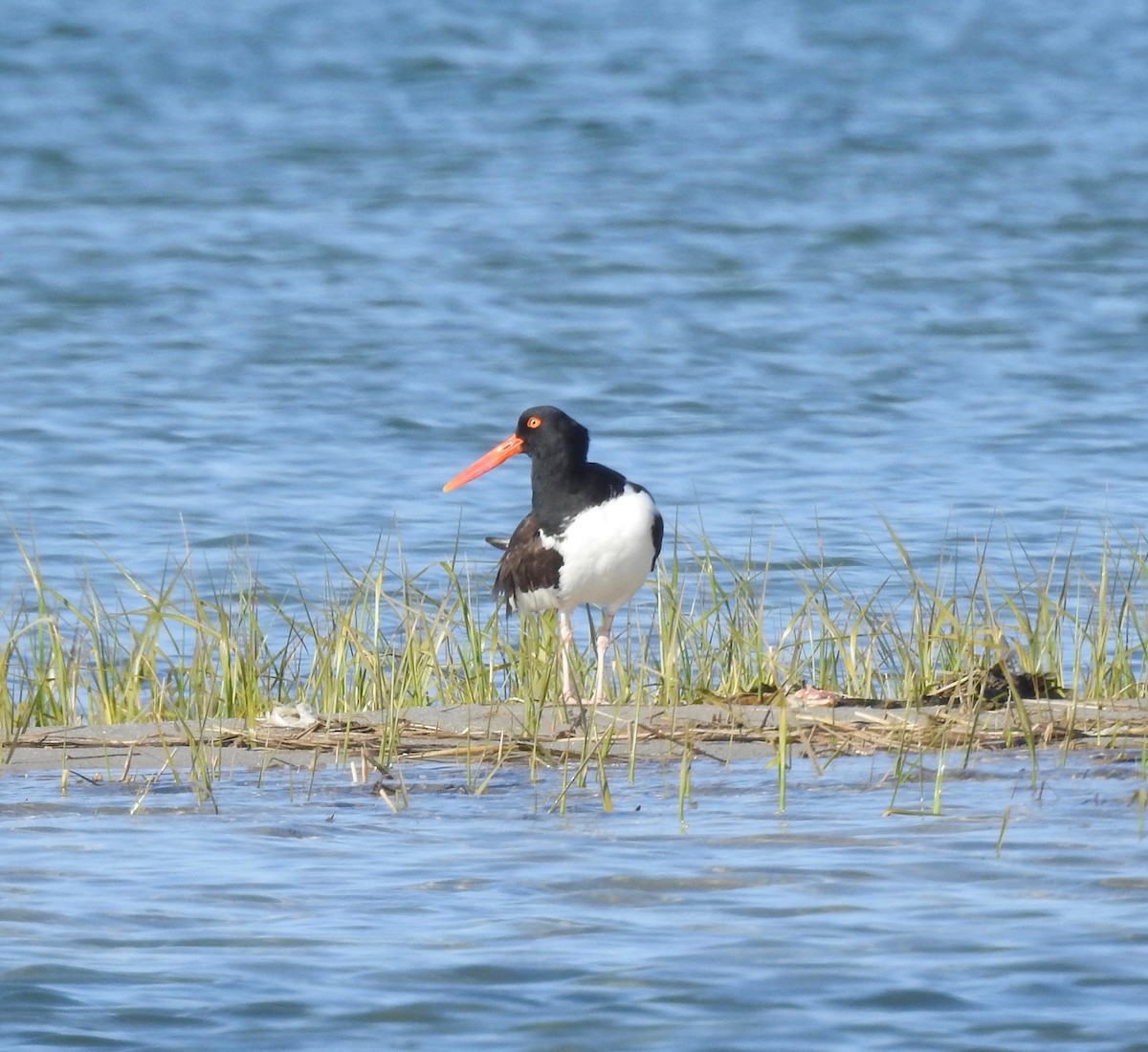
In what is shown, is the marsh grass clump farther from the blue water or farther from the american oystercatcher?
the blue water

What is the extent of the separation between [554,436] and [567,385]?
10.1 meters

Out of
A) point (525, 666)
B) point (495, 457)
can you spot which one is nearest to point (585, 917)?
point (525, 666)

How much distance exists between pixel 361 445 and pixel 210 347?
5046 millimetres

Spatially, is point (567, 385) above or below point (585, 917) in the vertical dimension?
above

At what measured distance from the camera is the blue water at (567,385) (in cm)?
433

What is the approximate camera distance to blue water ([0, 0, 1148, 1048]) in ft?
14.2

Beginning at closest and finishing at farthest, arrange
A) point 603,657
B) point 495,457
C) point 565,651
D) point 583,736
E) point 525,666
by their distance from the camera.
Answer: point 583,736, point 565,651, point 525,666, point 603,657, point 495,457

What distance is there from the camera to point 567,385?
59.1ft

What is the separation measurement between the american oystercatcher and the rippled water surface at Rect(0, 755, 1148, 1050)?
175cm

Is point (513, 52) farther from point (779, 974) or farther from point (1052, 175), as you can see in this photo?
point (779, 974)

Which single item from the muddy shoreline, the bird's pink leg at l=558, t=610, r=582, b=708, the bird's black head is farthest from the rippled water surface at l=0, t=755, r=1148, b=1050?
the bird's black head

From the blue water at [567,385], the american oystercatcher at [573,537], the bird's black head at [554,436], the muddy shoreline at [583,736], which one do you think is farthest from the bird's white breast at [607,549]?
the blue water at [567,385]

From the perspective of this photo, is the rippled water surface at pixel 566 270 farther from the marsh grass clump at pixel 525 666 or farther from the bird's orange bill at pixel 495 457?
the bird's orange bill at pixel 495 457

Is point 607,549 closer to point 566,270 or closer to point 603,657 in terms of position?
point 603,657
